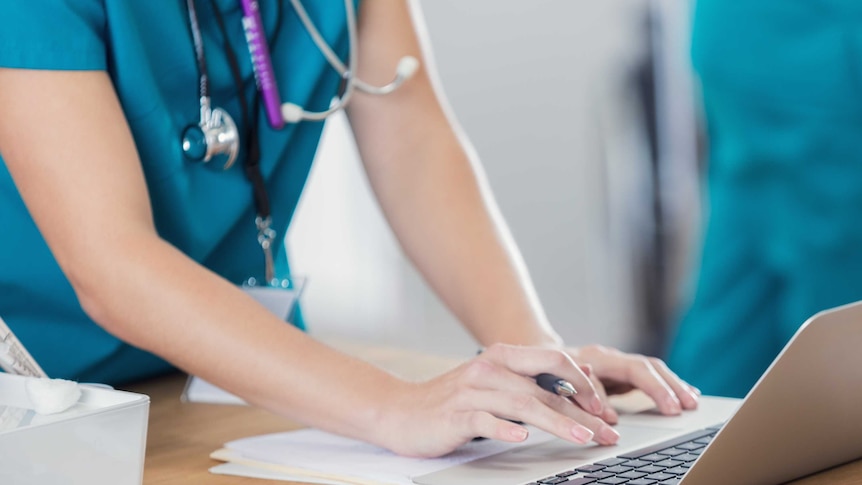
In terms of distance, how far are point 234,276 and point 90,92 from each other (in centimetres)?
32

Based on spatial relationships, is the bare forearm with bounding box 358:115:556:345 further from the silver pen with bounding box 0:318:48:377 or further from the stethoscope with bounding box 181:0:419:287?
the silver pen with bounding box 0:318:48:377

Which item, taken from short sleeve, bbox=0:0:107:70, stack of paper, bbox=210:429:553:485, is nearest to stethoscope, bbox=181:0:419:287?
short sleeve, bbox=0:0:107:70

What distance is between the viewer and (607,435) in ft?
2.58

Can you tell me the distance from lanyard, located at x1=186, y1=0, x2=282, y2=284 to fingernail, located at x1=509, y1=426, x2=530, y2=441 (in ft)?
1.45

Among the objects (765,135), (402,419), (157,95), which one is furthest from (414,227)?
(765,135)

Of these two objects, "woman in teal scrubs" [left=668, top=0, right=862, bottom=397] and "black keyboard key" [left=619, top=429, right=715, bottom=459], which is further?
"woman in teal scrubs" [left=668, top=0, right=862, bottom=397]

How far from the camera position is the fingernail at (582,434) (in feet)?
2.48

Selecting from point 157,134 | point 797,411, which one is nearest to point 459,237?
Result: point 157,134

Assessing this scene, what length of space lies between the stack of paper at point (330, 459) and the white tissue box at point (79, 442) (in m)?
0.16

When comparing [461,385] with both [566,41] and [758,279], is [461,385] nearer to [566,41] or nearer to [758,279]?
[758,279]

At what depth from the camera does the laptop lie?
63 cm

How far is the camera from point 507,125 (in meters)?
2.70

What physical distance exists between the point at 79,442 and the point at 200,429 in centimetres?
34

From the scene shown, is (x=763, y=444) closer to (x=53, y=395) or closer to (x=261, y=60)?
(x=53, y=395)
